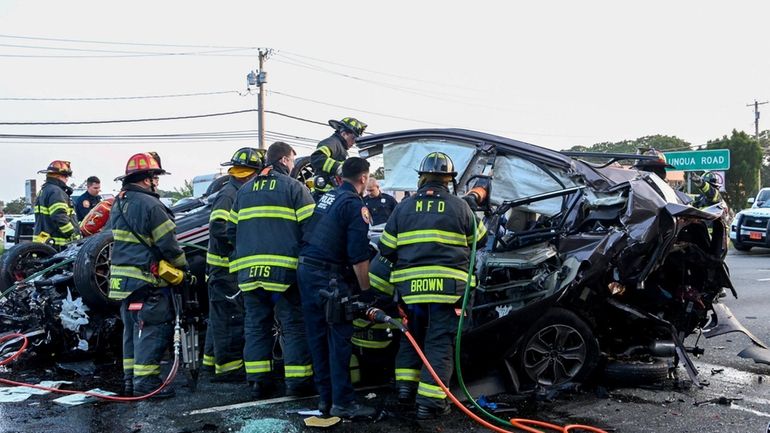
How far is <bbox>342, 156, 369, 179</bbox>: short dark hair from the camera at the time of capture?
5215mm

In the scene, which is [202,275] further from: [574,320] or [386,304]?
[574,320]

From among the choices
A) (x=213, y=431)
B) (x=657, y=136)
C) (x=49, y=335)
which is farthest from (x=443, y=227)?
(x=657, y=136)

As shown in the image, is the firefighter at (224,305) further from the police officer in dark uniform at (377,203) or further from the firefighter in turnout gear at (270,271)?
the police officer in dark uniform at (377,203)

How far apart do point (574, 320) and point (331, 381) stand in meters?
1.87

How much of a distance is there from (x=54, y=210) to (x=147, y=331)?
181 inches

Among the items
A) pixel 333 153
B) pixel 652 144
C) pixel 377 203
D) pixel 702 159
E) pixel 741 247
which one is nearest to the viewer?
pixel 333 153

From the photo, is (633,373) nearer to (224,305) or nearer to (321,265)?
(321,265)

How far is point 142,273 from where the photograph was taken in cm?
577

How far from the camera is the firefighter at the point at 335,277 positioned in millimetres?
5039

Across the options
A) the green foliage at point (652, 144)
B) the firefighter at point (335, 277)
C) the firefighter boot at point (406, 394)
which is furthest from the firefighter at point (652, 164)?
the green foliage at point (652, 144)

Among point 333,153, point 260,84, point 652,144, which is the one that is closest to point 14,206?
point 260,84

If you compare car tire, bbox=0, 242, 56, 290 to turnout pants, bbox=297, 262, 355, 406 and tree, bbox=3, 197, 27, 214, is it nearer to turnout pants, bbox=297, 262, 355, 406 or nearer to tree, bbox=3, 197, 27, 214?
turnout pants, bbox=297, 262, 355, 406

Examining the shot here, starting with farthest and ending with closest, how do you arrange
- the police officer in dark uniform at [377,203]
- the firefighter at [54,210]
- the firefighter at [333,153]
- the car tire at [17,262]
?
the firefighter at [54,210] → the police officer in dark uniform at [377,203] → the car tire at [17,262] → the firefighter at [333,153]

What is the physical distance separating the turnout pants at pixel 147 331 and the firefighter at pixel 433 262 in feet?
6.36
